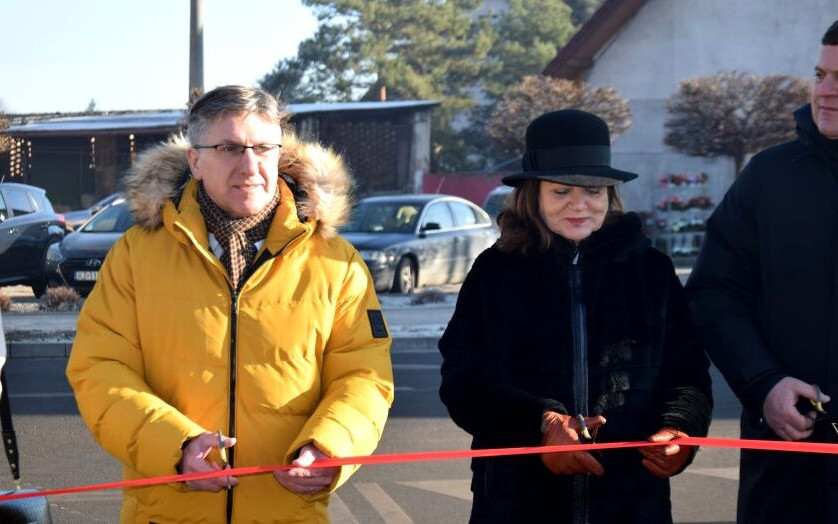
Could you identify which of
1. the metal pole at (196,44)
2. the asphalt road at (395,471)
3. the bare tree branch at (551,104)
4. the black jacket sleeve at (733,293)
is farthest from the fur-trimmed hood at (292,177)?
the bare tree branch at (551,104)

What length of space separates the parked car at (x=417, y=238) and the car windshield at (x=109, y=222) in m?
3.16

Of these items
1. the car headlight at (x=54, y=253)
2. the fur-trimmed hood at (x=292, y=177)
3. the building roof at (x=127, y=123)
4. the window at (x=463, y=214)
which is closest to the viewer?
the fur-trimmed hood at (x=292, y=177)

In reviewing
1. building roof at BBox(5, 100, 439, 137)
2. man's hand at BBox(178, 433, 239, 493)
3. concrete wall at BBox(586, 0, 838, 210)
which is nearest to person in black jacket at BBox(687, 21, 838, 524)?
man's hand at BBox(178, 433, 239, 493)

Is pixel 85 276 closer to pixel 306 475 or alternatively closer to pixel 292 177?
pixel 292 177

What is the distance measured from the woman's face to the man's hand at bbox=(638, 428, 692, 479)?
59 cm

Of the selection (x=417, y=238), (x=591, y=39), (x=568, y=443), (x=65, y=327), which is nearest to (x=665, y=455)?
(x=568, y=443)

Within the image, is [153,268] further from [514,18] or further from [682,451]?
[514,18]

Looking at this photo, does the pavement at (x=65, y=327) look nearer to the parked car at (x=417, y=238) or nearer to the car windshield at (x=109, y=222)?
the parked car at (x=417, y=238)

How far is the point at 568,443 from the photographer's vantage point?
3074 mm

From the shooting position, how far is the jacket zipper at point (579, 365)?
323cm

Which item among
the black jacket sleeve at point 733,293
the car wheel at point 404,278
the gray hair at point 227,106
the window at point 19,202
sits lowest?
the car wheel at point 404,278

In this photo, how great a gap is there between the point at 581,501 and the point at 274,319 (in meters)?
0.94

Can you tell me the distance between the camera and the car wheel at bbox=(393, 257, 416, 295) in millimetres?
17797

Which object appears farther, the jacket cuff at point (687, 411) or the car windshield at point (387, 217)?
the car windshield at point (387, 217)
